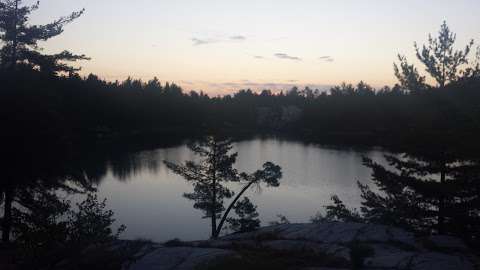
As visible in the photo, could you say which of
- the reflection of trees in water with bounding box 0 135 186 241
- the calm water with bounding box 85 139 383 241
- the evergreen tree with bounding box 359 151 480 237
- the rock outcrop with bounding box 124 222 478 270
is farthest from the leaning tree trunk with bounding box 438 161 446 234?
the calm water with bounding box 85 139 383 241

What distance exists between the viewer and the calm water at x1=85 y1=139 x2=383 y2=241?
1214 inches

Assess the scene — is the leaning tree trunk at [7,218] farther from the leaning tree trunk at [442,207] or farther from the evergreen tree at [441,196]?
the leaning tree trunk at [442,207]

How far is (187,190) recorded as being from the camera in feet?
134

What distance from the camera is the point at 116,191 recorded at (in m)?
39.6

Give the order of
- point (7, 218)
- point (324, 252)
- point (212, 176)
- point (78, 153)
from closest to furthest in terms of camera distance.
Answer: point (324, 252) → point (7, 218) → point (78, 153) → point (212, 176)

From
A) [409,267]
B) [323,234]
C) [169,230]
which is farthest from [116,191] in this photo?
[409,267]

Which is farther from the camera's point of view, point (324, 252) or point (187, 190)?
point (187, 190)

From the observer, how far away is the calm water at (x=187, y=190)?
30.8m

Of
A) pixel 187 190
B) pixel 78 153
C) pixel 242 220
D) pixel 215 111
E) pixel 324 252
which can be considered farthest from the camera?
pixel 215 111

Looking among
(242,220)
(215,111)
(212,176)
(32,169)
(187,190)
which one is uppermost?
(215,111)

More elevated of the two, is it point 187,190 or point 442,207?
point 442,207

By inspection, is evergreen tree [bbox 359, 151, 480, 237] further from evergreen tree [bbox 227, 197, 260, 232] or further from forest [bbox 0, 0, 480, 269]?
evergreen tree [bbox 227, 197, 260, 232]

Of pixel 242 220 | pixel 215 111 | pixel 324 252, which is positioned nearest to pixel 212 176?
pixel 242 220

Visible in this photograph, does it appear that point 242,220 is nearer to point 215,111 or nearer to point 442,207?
→ point 442,207
